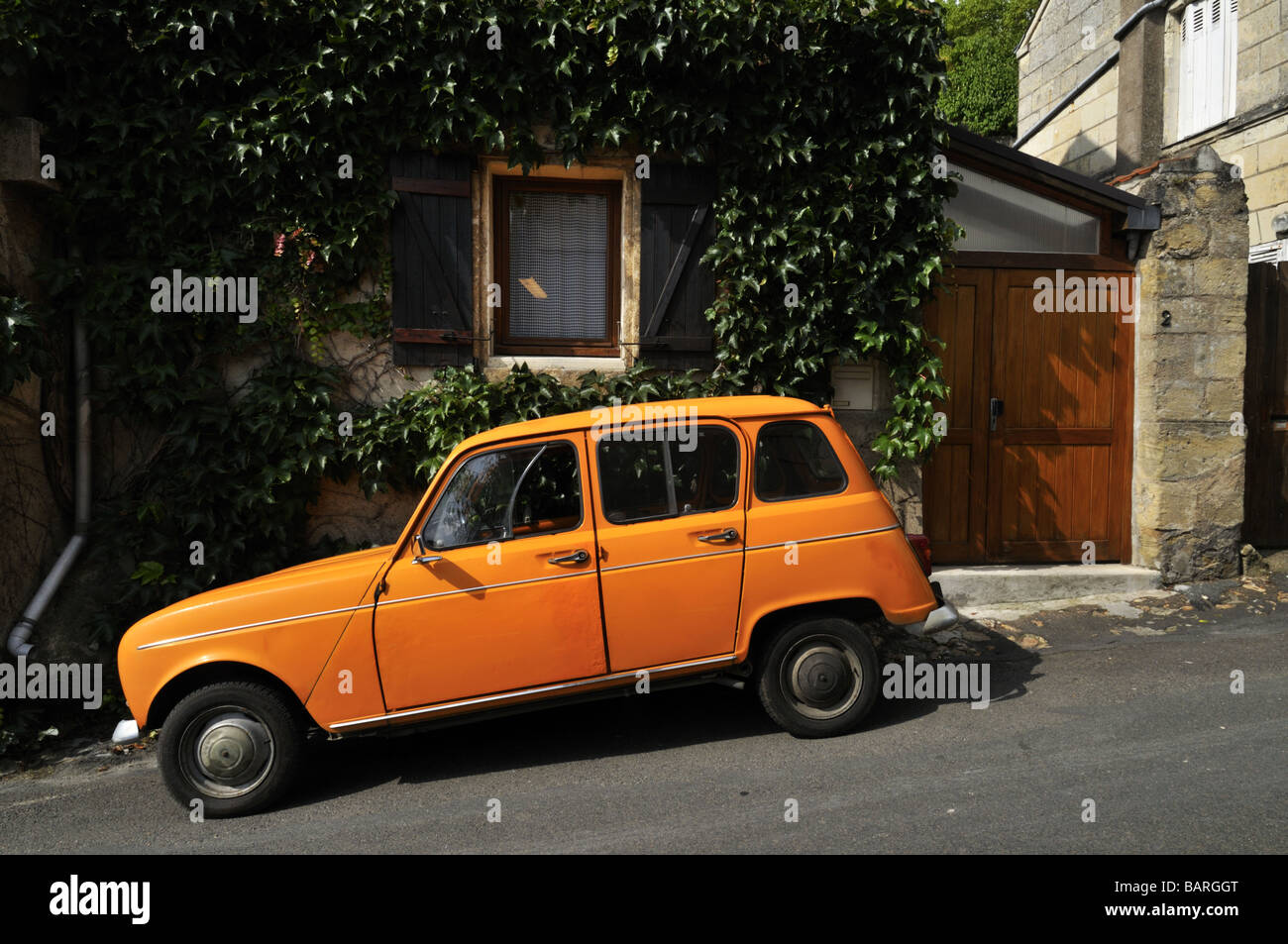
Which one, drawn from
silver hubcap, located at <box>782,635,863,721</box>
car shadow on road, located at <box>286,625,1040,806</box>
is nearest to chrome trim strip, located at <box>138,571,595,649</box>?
car shadow on road, located at <box>286,625,1040,806</box>

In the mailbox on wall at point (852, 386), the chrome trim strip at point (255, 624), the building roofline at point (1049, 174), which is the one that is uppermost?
the building roofline at point (1049, 174)

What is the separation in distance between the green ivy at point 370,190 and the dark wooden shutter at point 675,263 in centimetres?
18

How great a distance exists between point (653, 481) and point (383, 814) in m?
2.01

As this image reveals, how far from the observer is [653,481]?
4688 mm

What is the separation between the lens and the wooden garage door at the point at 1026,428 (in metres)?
7.64

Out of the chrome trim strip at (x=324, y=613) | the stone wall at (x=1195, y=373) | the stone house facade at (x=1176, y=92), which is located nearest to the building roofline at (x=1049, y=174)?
the stone wall at (x=1195, y=373)

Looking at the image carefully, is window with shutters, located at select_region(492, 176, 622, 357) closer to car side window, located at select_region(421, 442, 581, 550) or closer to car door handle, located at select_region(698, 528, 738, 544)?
car side window, located at select_region(421, 442, 581, 550)

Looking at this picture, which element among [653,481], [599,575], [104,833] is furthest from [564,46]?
[104,833]

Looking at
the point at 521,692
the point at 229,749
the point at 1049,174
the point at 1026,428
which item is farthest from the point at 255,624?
the point at 1049,174

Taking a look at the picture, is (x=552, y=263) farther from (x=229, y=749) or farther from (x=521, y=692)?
(x=229, y=749)

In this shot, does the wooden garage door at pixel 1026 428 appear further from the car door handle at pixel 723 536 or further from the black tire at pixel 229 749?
the black tire at pixel 229 749

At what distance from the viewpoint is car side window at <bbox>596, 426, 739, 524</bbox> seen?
464 centimetres

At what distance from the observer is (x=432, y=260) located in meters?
6.96

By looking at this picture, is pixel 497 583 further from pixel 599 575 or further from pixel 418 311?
pixel 418 311
